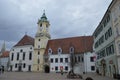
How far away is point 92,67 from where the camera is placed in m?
49.4

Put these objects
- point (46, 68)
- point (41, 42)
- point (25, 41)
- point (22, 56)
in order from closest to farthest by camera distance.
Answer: point (46, 68)
point (41, 42)
point (22, 56)
point (25, 41)

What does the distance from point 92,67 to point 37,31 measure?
98.9 feet

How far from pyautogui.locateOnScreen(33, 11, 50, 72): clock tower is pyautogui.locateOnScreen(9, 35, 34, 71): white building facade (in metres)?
3.31

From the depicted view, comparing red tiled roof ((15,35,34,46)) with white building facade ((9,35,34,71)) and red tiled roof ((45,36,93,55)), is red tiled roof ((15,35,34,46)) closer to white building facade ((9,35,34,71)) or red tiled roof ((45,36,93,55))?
white building facade ((9,35,34,71))

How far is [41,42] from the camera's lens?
6194 centimetres

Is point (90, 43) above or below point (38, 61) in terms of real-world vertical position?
above

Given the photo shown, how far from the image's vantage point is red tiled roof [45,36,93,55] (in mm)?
54406

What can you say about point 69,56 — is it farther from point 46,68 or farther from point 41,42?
point 41,42

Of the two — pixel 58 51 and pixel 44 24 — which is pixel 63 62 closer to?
pixel 58 51

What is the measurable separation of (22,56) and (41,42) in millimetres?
11449

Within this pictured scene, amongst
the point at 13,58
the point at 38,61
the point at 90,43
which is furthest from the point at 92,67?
the point at 13,58

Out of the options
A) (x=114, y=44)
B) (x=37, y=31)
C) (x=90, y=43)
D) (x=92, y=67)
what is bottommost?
(x=92, y=67)

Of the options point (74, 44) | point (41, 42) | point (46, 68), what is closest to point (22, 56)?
point (41, 42)

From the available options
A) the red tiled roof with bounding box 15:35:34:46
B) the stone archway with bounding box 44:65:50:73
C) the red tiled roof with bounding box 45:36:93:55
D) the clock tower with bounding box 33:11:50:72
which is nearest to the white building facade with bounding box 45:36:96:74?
the red tiled roof with bounding box 45:36:93:55
